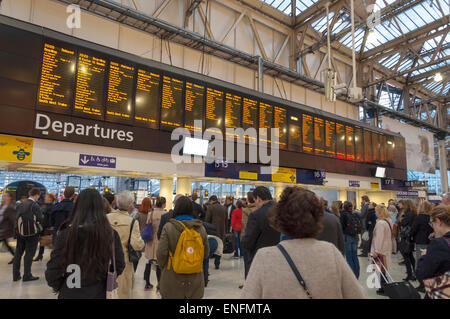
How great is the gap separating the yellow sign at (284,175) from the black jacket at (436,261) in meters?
8.63

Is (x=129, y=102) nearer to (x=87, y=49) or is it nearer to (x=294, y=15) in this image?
(x=87, y=49)

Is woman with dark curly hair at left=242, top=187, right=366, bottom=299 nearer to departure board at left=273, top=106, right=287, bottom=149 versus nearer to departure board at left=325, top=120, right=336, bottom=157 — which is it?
departure board at left=273, top=106, right=287, bottom=149

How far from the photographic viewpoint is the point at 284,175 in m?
11.3

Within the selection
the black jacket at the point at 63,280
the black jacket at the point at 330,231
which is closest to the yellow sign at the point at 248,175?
the black jacket at the point at 330,231

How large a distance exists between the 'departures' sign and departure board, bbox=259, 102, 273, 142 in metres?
9.91

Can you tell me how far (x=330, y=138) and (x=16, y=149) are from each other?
11.5 metres

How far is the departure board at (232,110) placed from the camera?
9.81m

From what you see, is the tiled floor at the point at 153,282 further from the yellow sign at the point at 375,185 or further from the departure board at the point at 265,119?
the yellow sign at the point at 375,185

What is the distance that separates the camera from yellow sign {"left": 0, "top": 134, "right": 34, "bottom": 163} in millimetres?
6152

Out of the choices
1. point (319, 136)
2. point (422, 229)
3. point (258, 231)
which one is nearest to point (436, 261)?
point (258, 231)

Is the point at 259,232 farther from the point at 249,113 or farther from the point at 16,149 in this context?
the point at 249,113

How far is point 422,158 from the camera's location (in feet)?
65.2
